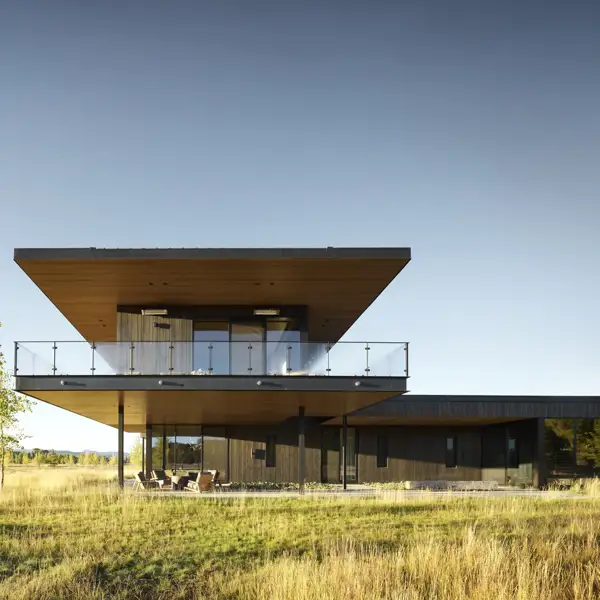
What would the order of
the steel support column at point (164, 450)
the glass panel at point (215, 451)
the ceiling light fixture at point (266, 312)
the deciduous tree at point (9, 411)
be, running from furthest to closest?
the glass panel at point (215, 451) → the steel support column at point (164, 450) → the deciduous tree at point (9, 411) → the ceiling light fixture at point (266, 312)

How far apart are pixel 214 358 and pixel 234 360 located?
20.5 inches

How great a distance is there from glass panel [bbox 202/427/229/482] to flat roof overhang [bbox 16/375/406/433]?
5.91 meters

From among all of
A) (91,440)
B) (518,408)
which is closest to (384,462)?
(518,408)

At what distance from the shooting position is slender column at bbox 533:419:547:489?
25625 millimetres

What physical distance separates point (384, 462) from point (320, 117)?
43.1 feet

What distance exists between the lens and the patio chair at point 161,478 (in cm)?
2312

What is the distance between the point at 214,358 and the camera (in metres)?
19.0

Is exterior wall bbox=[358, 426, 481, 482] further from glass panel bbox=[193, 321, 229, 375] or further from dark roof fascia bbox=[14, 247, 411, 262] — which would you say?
dark roof fascia bbox=[14, 247, 411, 262]

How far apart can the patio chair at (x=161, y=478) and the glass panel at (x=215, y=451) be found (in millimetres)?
2066

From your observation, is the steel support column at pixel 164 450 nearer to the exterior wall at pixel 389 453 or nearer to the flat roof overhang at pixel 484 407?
the exterior wall at pixel 389 453

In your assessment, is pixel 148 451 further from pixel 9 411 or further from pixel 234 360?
pixel 234 360

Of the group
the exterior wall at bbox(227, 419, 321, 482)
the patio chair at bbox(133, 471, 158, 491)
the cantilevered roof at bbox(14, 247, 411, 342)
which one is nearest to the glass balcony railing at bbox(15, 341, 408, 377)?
the cantilevered roof at bbox(14, 247, 411, 342)

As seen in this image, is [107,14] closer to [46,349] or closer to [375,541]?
[46,349]

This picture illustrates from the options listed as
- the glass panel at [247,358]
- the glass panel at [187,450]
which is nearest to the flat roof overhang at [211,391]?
the glass panel at [247,358]
